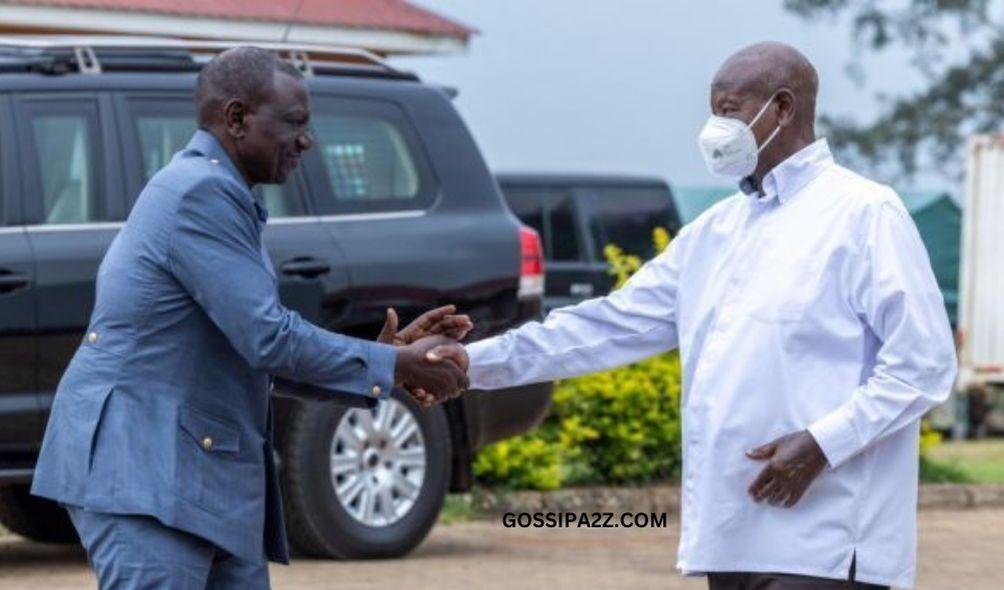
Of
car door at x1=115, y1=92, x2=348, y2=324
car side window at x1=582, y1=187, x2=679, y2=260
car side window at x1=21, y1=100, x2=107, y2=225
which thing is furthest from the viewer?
car side window at x1=582, y1=187, x2=679, y2=260

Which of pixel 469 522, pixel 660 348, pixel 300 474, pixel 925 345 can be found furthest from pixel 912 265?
pixel 469 522

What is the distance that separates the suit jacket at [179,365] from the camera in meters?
5.11

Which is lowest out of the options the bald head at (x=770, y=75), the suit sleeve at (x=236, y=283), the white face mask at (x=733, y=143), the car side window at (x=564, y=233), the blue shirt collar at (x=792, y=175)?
the car side window at (x=564, y=233)

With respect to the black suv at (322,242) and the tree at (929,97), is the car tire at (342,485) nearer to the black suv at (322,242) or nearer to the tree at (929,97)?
the black suv at (322,242)

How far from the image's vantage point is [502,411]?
1089 centimetres

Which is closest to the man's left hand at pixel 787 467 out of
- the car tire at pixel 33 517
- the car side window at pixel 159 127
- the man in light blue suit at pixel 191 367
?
the man in light blue suit at pixel 191 367

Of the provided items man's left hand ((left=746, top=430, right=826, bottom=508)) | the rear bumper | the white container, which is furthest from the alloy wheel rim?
the white container

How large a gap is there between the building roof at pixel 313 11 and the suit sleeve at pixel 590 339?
9.68 meters

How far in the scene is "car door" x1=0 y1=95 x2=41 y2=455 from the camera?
377 inches

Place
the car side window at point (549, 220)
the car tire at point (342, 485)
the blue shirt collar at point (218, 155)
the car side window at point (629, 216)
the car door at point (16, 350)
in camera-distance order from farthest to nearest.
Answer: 1. the car side window at point (629, 216)
2. the car side window at point (549, 220)
3. the car tire at point (342, 485)
4. the car door at point (16, 350)
5. the blue shirt collar at point (218, 155)

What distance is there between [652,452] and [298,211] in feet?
10.7

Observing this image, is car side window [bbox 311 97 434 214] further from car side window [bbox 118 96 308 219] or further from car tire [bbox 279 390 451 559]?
car tire [bbox 279 390 451 559]

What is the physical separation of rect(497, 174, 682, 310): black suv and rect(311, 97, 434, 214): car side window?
7465 mm

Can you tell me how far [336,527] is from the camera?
33.9 ft
